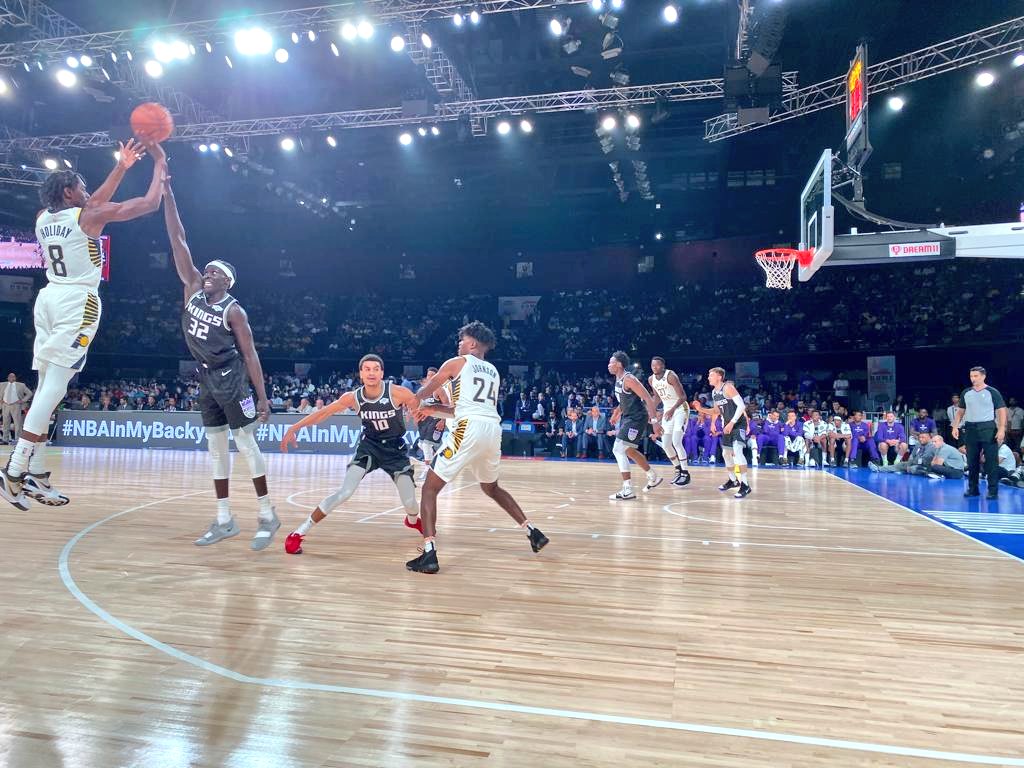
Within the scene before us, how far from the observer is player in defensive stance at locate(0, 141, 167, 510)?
4062mm

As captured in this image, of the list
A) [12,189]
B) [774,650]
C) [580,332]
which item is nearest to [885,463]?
[580,332]

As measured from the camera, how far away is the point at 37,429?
13.4 ft

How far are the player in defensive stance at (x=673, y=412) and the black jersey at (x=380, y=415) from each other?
208 inches

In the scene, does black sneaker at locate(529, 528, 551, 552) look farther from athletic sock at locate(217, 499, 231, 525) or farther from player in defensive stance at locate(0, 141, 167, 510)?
player in defensive stance at locate(0, 141, 167, 510)

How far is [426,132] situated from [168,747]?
1767 cm

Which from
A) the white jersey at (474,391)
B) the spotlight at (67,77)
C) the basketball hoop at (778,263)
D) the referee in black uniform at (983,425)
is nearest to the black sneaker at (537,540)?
the white jersey at (474,391)

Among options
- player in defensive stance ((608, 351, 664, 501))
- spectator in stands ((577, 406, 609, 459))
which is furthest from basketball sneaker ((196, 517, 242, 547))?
spectator in stands ((577, 406, 609, 459))

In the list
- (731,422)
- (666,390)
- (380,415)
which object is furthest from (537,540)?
(666,390)

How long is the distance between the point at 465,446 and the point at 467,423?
170 mm

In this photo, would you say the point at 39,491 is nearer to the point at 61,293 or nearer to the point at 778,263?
the point at 61,293

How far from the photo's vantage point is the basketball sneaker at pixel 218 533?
214 inches

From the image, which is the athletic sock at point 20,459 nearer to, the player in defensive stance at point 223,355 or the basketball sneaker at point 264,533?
the player in defensive stance at point 223,355

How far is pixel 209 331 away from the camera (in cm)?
508

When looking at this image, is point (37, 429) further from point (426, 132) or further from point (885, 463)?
point (885, 463)
